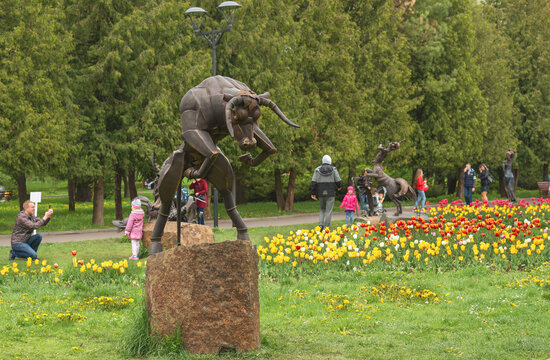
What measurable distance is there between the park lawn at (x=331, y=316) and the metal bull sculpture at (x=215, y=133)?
55.3 inches

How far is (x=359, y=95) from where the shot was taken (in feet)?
101

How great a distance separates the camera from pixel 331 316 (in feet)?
30.8

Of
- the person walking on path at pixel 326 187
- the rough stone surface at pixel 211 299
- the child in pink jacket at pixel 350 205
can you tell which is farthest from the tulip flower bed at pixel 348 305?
the child in pink jacket at pixel 350 205

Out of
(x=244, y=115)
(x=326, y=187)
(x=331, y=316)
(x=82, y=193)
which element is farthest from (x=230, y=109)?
(x=82, y=193)

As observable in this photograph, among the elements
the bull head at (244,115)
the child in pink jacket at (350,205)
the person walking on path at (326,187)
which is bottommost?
the child in pink jacket at (350,205)

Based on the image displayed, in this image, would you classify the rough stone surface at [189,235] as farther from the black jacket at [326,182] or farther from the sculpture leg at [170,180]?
the sculpture leg at [170,180]

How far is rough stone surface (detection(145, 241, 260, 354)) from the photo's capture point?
7617 mm

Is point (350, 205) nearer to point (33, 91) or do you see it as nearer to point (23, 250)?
point (23, 250)

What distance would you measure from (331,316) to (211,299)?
7.63ft

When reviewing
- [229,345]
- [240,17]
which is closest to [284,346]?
[229,345]

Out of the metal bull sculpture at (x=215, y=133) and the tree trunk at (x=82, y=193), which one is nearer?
the metal bull sculpture at (x=215, y=133)

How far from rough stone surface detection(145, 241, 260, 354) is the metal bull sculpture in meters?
1.02

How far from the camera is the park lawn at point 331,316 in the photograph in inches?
307

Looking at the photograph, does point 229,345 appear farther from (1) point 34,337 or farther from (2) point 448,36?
(2) point 448,36
